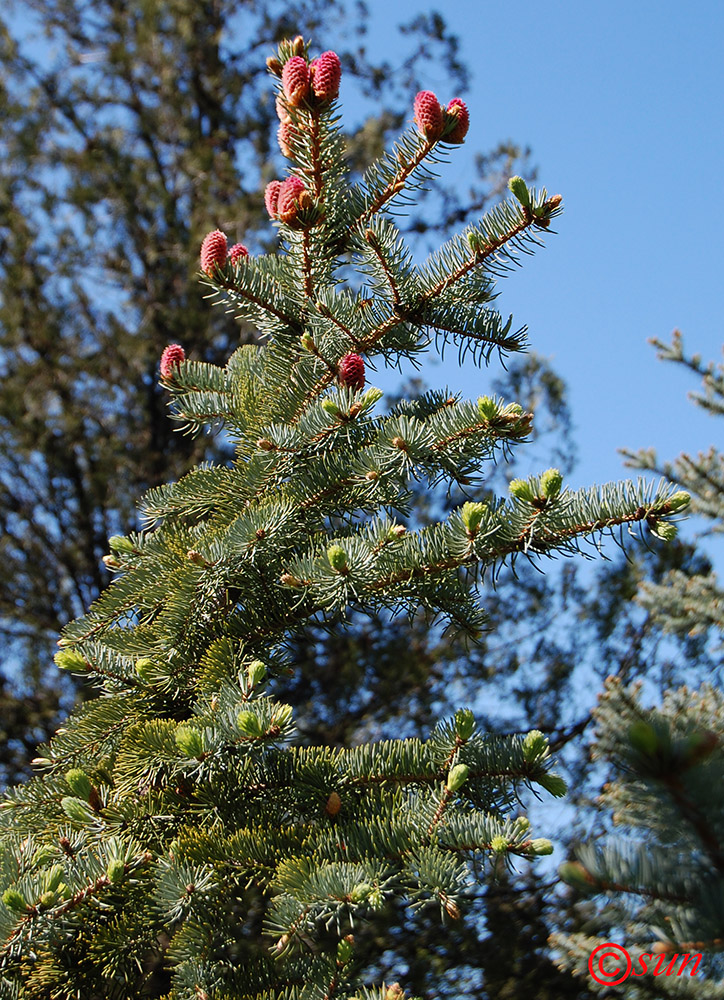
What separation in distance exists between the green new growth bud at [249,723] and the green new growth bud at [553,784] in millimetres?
486

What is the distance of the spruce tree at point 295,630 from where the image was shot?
4.08 ft

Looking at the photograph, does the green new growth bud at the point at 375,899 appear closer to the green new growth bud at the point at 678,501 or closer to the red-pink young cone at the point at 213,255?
the green new growth bud at the point at 678,501

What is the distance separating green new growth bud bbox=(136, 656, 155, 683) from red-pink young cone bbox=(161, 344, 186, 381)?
2.10 feet

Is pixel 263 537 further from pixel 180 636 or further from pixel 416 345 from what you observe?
pixel 416 345

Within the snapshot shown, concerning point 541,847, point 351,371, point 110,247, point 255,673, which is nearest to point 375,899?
point 541,847

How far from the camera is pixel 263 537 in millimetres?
1398

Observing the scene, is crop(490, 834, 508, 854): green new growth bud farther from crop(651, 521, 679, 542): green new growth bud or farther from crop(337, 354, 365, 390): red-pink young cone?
crop(337, 354, 365, 390): red-pink young cone

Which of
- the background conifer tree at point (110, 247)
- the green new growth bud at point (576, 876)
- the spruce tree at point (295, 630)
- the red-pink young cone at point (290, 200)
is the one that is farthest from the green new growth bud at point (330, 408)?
the background conifer tree at point (110, 247)

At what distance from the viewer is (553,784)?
136 cm

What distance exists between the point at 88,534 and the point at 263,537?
4791 mm

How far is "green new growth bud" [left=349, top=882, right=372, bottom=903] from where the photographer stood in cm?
114

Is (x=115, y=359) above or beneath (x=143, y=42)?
beneath

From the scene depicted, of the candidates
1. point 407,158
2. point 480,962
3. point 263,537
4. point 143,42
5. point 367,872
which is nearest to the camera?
point 367,872

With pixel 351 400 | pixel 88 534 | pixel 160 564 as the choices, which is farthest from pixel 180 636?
pixel 88 534
